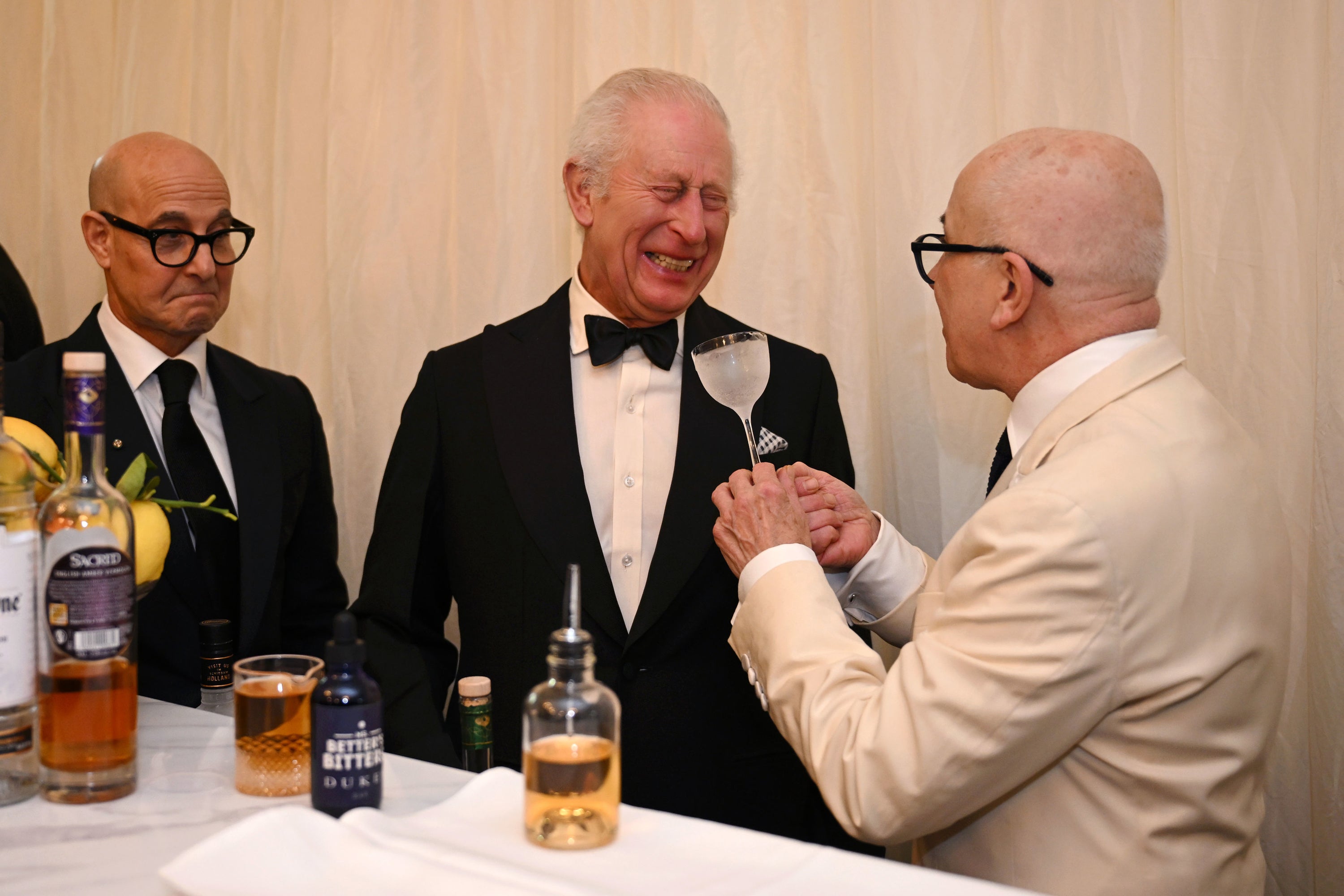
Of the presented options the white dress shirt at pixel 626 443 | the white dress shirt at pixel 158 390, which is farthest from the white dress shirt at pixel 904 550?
the white dress shirt at pixel 158 390

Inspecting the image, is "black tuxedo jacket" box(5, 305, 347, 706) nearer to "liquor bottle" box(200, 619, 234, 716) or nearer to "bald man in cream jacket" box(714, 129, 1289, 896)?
"liquor bottle" box(200, 619, 234, 716)

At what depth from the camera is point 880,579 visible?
1904 mm

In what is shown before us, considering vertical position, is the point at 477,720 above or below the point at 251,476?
below

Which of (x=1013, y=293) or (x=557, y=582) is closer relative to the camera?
(x=1013, y=293)

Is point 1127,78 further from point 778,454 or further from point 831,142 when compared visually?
point 778,454

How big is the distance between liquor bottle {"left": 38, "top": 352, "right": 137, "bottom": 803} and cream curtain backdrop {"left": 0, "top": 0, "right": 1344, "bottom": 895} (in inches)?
54.9

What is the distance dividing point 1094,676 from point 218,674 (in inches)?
45.0

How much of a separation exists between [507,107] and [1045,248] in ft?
5.56

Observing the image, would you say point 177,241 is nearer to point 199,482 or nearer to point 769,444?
point 199,482

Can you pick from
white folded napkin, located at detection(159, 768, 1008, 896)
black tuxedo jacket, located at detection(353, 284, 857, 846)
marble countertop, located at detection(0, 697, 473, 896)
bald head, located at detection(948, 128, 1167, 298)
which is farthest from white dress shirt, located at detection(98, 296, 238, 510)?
bald head, located at detection(948, 128, 1167, 298)

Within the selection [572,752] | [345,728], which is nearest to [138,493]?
[345,728]

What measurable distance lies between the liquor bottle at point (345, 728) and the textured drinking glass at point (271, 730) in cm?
9

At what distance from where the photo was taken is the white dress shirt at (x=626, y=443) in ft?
6.56

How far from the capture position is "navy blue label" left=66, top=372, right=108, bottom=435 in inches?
42.6
